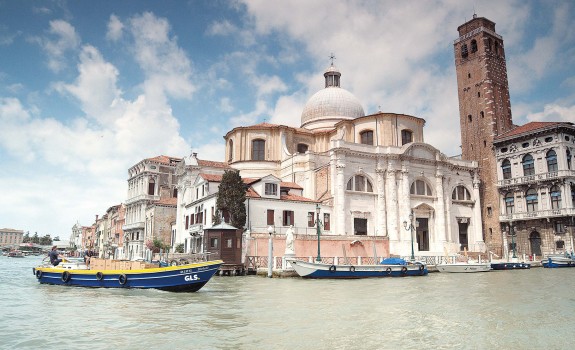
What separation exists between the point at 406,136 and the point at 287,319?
3486 centimetres

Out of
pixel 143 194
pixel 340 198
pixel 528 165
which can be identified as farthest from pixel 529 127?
pixel 143 194

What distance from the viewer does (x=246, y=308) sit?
13.0 metres

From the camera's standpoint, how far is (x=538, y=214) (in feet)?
133

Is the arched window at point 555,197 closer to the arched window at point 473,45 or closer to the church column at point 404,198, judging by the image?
the church column at point 404,198

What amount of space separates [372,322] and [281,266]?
16846 millimetres

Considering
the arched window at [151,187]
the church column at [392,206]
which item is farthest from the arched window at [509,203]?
the arched window at [151,187]

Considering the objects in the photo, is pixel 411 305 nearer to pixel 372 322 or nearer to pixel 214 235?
pixel 372 322

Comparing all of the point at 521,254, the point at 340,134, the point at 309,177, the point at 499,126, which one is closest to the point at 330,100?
the point at 340,134

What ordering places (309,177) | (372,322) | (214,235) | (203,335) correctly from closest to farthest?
1. (203,335)
2. (372,322)
3. (214,235)
4. (309,177)

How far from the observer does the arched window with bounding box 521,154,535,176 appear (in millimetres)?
41812

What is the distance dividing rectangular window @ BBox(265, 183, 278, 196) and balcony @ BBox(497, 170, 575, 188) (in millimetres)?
24796

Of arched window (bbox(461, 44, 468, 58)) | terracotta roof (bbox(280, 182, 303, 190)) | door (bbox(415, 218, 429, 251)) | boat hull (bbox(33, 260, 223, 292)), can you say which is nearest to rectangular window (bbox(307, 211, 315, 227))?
terracotta roof (bbox(280, 182, 303, 190))

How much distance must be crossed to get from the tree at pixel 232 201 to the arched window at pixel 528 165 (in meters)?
28.8

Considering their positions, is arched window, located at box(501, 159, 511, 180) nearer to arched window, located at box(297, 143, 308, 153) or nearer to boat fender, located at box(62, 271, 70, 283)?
arched window, located at box(297, 143, 308, 153)
